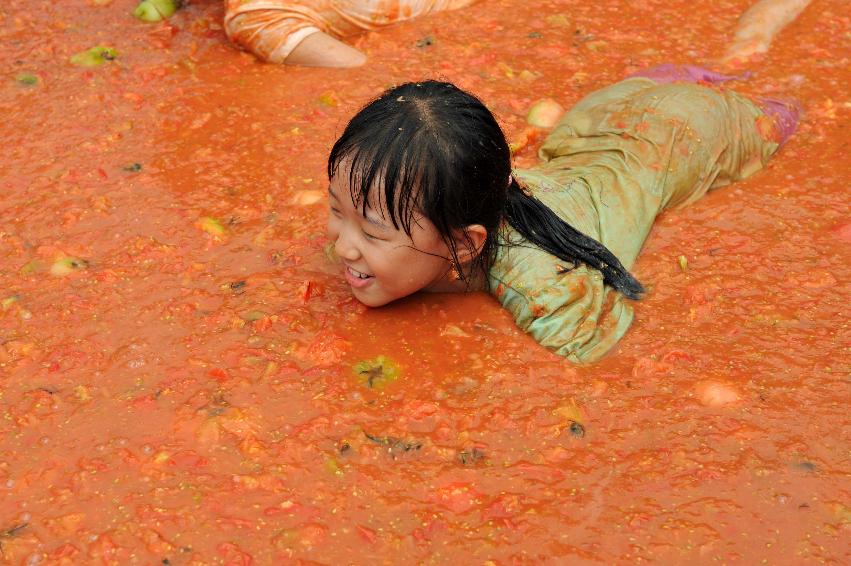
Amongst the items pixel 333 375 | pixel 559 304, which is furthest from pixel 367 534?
pixel 559 304

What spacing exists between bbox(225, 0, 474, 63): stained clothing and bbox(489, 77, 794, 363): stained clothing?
1.23 meters

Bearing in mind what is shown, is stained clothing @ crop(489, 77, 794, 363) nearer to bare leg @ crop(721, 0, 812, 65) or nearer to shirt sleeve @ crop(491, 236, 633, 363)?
shirt sleeve @ crop(491, 236, 633, 363)

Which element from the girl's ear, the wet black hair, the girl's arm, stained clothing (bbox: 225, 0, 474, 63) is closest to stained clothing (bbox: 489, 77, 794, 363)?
the girl's ear

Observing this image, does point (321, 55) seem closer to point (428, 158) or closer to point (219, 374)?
point (428, 158)

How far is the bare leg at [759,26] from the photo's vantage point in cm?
440

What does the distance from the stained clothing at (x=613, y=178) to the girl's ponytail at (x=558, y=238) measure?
0.10 feet

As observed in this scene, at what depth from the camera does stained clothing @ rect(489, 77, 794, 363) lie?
2811 millimetres

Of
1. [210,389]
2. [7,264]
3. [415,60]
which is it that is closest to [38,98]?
[7,264]

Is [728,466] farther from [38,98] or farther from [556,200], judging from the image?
[38,98]

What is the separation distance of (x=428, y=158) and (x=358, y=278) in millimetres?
442

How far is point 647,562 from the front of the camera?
2176mm

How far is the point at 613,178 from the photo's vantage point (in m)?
3.33

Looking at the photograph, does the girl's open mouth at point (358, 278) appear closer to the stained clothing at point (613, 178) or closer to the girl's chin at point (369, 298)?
the girl's chin at point (369, 298)

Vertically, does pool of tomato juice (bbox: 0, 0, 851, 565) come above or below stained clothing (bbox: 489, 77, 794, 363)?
below
